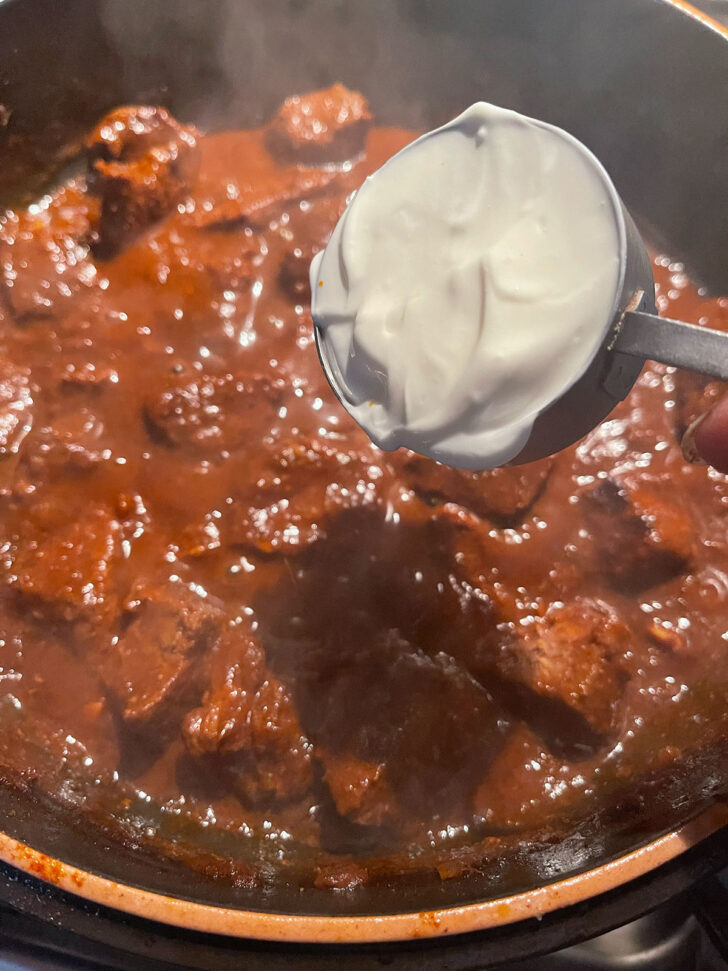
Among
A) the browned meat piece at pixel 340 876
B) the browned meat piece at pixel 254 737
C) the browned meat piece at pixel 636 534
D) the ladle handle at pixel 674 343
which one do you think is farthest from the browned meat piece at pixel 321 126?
the browned meat piece at pixel 340 876

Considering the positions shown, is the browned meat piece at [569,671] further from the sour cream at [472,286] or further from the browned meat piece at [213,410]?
the browned meat piece at [213,410]

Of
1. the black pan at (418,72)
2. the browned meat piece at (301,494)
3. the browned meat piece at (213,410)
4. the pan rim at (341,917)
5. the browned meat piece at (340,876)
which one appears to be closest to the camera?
the pan rim at (341,917)

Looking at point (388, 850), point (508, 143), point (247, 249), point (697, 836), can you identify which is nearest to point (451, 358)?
point (508, 143)

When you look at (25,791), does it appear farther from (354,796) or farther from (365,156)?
(365,156)

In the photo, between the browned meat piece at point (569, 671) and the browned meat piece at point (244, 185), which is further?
the browned meat piece at point (244, 185)

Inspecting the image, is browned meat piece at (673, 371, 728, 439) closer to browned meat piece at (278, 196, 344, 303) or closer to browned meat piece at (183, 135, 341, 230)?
browned meat piece at (278, 196, 344, 303)

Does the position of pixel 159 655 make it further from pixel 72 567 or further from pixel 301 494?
pixel 301 494

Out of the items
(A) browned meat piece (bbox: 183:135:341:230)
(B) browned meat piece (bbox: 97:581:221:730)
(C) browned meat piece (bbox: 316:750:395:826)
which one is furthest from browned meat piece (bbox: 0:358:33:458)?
(C) browned meat piece (bbox: 316:750:395:826)
